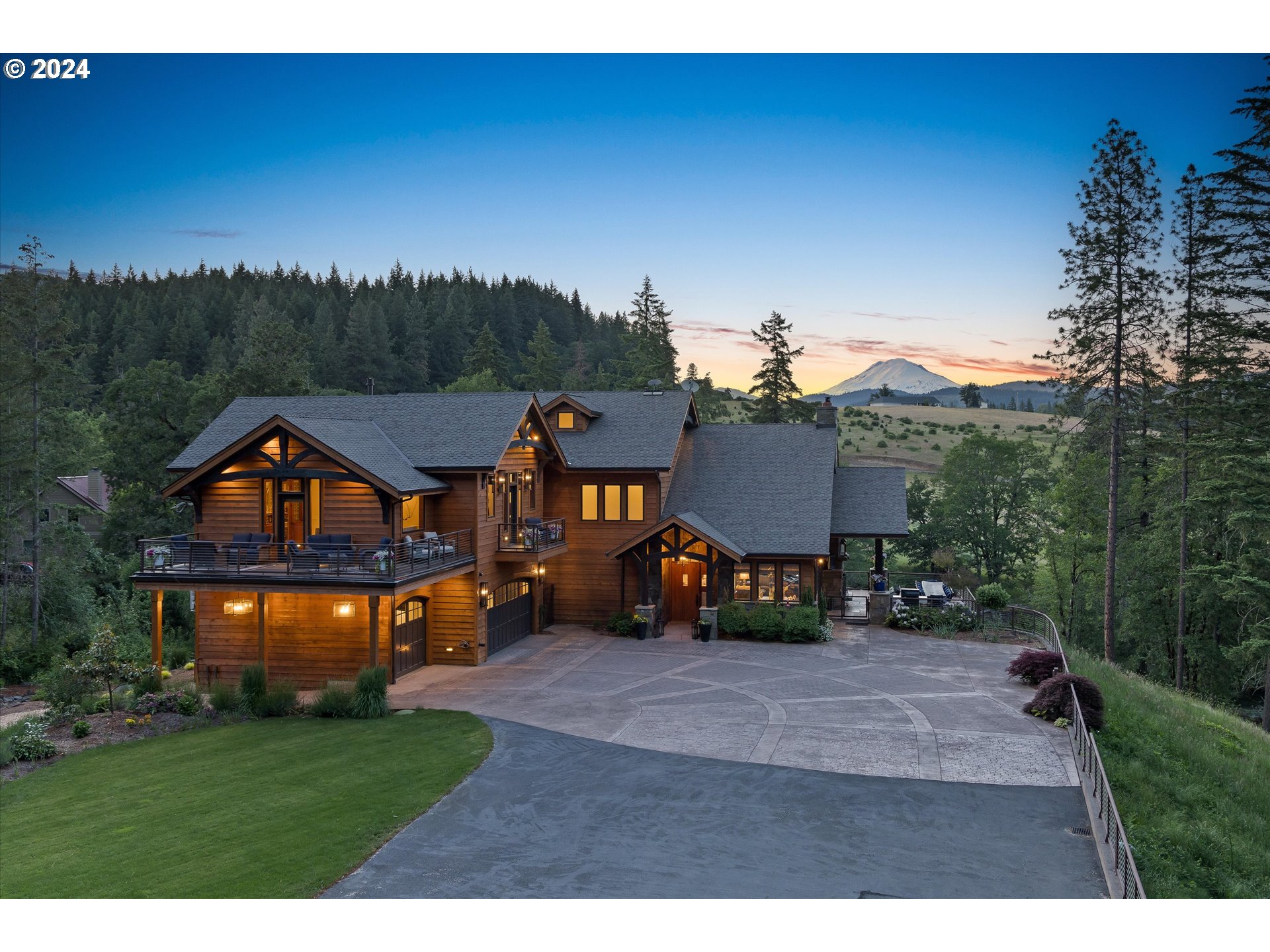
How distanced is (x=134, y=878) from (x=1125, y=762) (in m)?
15.9

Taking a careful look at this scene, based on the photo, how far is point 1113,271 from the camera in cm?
2644

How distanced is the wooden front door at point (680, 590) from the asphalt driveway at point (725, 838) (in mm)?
14365

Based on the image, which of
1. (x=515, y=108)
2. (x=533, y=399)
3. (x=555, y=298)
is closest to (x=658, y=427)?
(x=533, y=399)

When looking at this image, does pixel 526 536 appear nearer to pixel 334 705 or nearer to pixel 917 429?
pixel 334 705

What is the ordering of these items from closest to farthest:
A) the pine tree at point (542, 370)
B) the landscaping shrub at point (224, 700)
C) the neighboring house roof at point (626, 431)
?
the landscaping shrub at point (224, 700)
the neighboring house roof at point (626, 431)
the pine tree at point (542, 370)

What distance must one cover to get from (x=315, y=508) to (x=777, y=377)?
3686cm

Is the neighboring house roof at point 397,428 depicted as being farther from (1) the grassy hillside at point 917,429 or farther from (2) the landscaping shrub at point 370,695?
(1) the grassy hillside at point 917,429

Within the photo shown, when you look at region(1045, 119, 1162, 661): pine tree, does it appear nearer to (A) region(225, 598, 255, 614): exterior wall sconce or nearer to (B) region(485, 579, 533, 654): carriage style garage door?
(B) region(485, 579, 533, 654): carriage style garage door

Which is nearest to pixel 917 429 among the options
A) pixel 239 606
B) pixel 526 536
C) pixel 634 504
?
pixel 634 504

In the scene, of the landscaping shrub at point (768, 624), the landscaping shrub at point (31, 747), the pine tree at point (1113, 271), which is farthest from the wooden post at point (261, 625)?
the pine tree at point (1113, 271)

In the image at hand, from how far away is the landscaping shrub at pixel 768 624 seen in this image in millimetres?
25328

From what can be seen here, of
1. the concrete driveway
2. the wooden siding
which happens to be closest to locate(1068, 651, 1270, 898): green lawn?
the concrete driveway

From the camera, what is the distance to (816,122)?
1839 centimetres

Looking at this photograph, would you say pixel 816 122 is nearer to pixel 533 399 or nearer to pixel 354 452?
pixel 533 399
